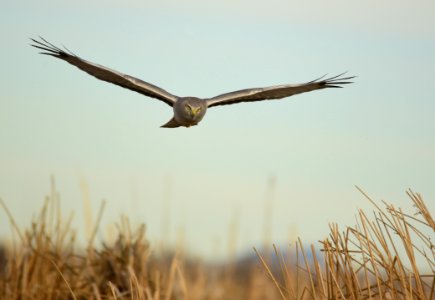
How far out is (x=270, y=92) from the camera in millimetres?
4773

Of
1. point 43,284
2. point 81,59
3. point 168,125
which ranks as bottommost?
point 43,284

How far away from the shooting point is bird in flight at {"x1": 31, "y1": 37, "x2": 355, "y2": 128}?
3914 millimetres

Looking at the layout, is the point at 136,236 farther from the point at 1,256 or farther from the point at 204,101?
the point at 1,256

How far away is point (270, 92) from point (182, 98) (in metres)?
0.83

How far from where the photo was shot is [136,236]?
5516 mm

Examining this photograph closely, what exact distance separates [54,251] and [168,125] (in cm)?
151

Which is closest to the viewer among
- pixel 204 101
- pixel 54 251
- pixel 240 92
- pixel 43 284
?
pixel 204 101

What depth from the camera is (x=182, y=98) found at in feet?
13.5

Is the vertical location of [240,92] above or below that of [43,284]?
above

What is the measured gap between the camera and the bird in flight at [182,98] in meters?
3.91

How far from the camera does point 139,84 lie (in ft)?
13.9

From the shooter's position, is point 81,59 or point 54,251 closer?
point 81,59

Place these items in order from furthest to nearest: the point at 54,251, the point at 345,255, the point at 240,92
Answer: the point at 54,251
the point at 240,92
the point at 345,255

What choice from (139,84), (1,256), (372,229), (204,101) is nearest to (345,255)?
(372,229)
